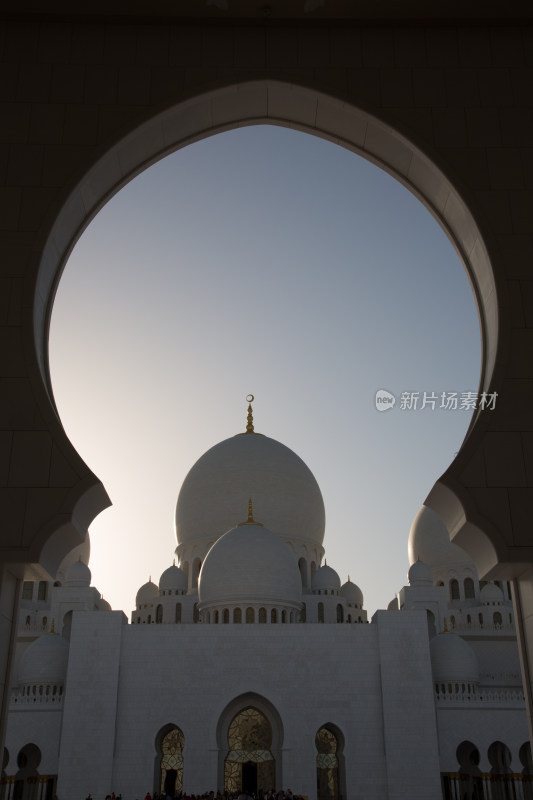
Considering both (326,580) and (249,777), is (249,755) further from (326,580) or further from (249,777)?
(326,580)

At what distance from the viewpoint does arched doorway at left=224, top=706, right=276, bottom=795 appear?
56.1ft

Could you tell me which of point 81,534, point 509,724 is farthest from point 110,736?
point 81,534

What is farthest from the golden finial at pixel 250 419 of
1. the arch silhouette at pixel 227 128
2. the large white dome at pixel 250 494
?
the arch silhouette at pixel 227 128

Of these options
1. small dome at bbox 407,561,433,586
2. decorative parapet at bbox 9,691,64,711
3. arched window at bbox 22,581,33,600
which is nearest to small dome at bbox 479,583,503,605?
small dome at bbox 407,561,433,586

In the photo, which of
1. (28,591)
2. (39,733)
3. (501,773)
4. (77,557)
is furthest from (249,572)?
(28,591)

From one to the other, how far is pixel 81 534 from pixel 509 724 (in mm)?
17396

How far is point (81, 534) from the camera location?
4.55 metres

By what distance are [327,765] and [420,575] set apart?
28.1 ft

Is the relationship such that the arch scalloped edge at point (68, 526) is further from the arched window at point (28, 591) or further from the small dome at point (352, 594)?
the arched window at point (28, 591)

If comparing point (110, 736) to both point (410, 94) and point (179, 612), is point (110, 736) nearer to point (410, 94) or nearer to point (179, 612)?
point (179, 612)

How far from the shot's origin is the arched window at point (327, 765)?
17.1 metres

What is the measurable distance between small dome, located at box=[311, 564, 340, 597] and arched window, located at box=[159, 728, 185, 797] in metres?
7.52

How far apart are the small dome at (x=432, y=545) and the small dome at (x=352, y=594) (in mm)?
3257

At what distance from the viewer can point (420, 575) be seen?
2477cm
